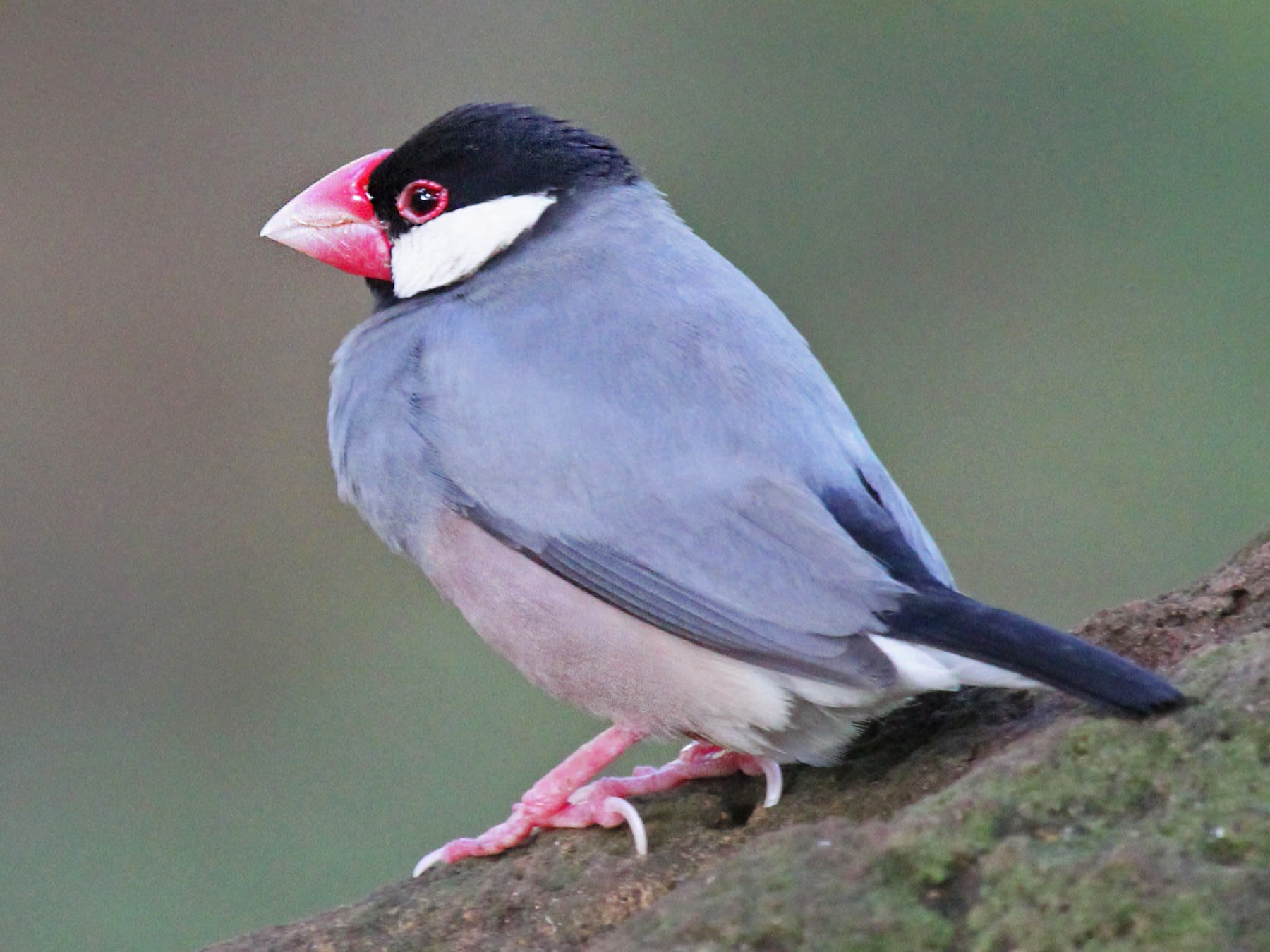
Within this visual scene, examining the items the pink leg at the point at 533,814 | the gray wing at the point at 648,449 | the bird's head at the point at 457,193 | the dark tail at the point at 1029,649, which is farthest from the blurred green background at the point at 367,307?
the dark tail at the point at 1029,649

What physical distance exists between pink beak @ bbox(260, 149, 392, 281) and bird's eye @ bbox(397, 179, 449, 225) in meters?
0.11

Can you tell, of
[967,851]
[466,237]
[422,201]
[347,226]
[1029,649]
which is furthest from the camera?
[347,226]

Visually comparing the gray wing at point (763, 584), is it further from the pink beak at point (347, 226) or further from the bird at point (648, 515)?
the pink beak at point (347, 226)

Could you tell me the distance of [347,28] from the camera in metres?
10.3

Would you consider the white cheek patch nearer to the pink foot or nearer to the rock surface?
the pink foot

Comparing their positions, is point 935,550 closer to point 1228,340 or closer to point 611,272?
point 611,272

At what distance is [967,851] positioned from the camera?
8.62 ft

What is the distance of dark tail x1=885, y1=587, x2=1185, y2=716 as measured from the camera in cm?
290

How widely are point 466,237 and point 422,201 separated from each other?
0.24 m

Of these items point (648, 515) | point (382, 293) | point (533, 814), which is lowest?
point (533, 814)

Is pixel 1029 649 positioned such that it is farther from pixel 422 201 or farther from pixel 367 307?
pixel 367 307

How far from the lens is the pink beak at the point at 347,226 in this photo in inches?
188

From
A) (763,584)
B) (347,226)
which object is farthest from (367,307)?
(763,584)

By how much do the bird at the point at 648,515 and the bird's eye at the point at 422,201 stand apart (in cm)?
23
